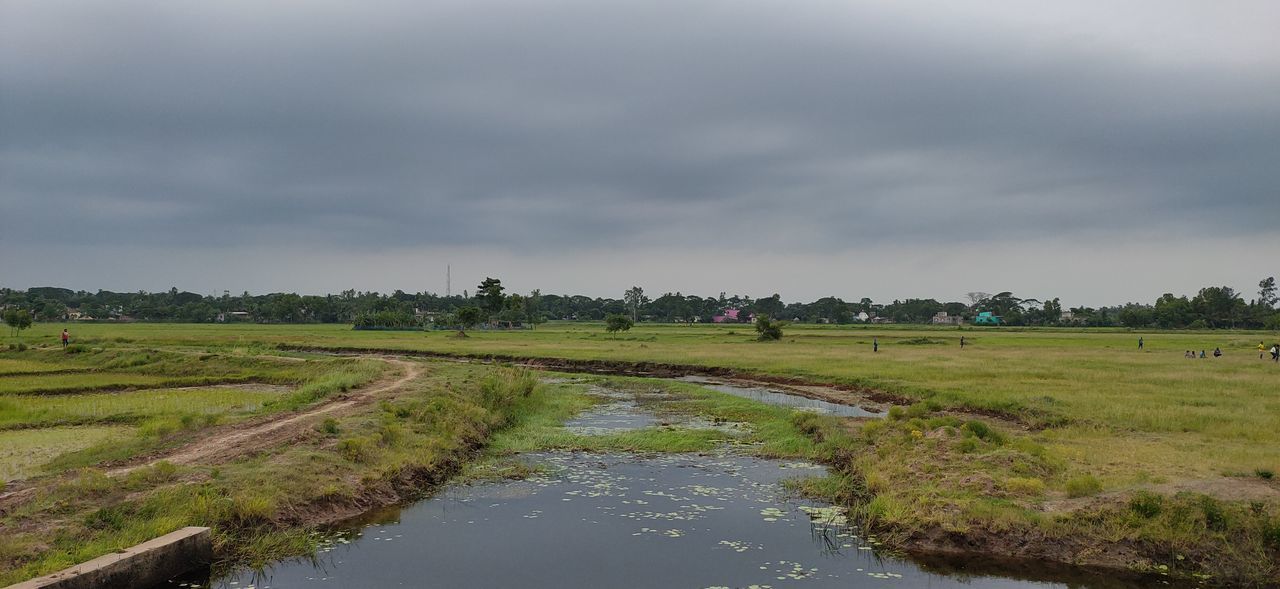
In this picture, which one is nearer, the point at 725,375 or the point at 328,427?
the point at 328,427

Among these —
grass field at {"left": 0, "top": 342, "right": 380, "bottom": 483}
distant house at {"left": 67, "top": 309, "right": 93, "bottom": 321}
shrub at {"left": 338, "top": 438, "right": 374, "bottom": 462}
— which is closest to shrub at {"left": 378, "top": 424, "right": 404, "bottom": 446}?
shrub at {"left": 338, "top": 438, "right": 374, "bottom": 462}

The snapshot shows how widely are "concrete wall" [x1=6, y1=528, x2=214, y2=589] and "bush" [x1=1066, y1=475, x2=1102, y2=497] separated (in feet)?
51.2

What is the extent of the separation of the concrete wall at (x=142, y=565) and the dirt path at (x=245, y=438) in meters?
4.02

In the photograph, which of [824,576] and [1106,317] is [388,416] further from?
[1106,317]

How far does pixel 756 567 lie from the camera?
12.8 m

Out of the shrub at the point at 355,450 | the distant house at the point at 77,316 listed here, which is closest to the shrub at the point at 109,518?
the shrub at the point at 355,450

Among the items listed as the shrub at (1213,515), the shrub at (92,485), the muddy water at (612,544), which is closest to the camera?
the muddy water at (612,544)

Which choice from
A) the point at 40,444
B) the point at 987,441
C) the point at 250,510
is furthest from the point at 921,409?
the point at 40,444

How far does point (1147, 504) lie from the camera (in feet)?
44.1

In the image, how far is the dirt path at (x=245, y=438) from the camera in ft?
55.9

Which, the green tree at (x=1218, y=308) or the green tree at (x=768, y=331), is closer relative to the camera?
the green tree at (x=768, y=331)

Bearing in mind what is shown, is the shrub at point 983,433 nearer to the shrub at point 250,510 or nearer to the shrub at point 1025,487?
the shrub at point 1025,487

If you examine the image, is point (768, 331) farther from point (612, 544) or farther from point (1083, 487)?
point (612, 544)

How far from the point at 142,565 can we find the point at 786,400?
1086 inches
